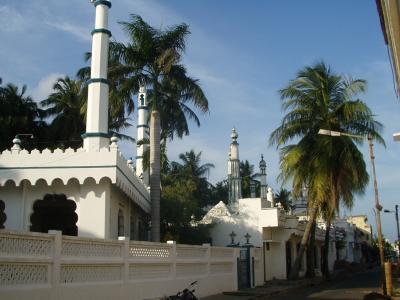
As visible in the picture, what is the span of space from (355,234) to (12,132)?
48.5m

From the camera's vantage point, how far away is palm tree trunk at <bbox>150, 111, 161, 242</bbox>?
69.8 feet

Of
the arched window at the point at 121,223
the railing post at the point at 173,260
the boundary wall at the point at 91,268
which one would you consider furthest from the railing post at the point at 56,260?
the arched window at the point at 121,223

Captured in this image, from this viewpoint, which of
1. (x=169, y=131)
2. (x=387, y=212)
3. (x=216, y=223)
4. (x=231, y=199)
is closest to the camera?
(x=169, y=131)

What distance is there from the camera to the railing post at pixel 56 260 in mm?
10867

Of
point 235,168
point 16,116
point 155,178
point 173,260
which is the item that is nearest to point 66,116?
point 16,116

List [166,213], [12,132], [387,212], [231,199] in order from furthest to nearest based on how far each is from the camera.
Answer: [387,212]
[231,199]
[12,132]
[166,213]

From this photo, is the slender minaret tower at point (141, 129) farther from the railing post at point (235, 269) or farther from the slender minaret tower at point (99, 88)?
the railing post at point (235, 269)

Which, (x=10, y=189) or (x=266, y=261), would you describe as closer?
(x=10, y=189)

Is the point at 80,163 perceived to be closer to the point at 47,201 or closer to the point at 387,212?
the point at 47,201

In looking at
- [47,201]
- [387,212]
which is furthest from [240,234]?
[387,212]

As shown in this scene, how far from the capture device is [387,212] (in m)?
50.0

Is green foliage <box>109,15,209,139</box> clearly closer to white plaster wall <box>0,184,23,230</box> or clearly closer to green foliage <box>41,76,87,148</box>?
white plaster wall <box>0,184,23,230</box>

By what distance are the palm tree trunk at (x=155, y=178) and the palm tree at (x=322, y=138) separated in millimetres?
9127

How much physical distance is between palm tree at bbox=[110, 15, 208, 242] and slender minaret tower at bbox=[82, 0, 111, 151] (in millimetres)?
891
